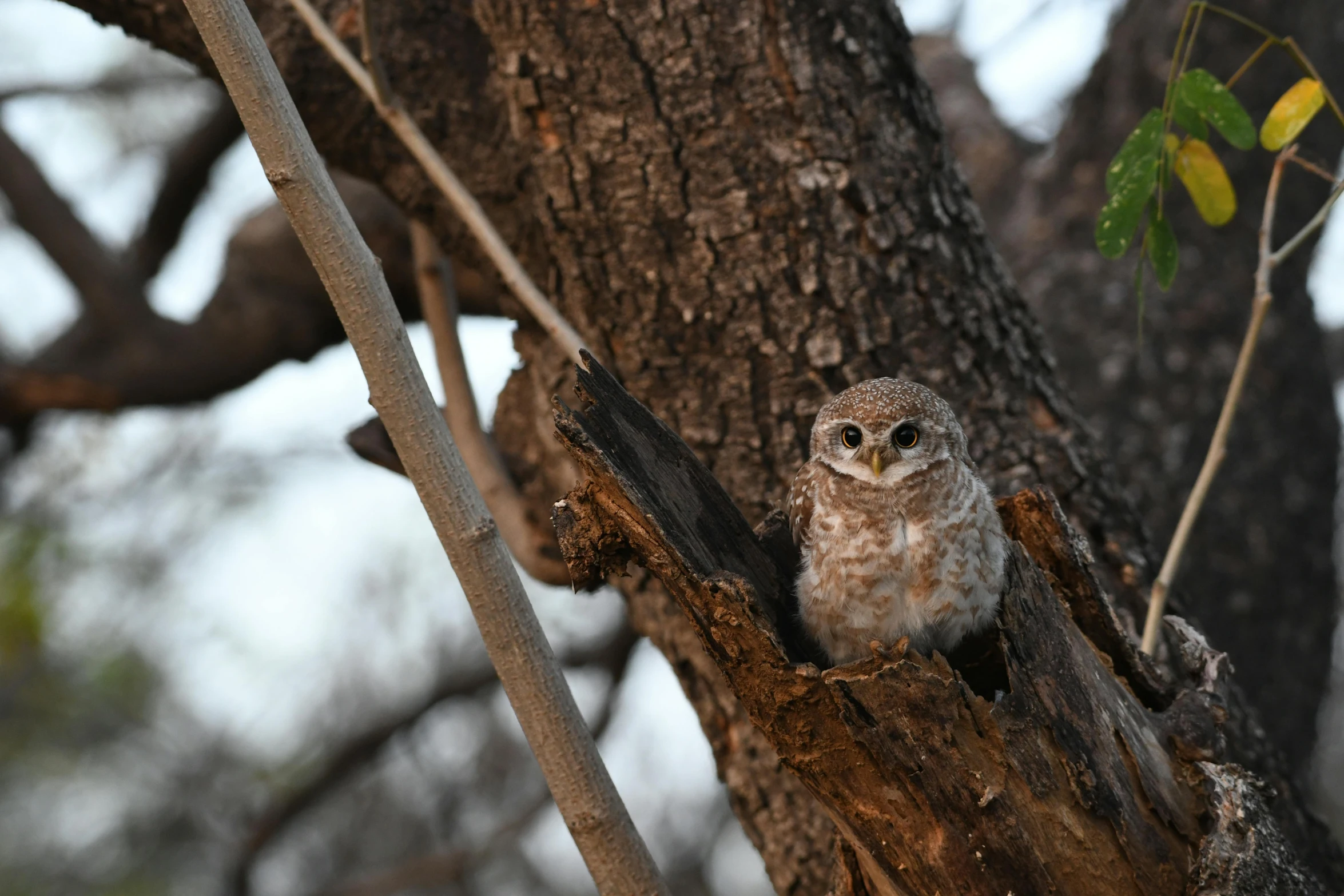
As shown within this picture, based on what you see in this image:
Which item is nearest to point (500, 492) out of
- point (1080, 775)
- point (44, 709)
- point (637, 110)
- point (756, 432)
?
point (756, 432)

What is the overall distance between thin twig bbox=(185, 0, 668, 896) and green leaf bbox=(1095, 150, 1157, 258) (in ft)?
4.45

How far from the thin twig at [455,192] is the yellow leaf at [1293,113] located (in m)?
1.49

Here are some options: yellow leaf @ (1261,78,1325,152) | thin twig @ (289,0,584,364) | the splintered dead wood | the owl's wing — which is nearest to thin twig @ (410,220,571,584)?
thin twig @ (289,0,584,364)

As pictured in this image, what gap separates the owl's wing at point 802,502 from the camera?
88.7 inches

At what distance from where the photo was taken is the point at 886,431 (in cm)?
219

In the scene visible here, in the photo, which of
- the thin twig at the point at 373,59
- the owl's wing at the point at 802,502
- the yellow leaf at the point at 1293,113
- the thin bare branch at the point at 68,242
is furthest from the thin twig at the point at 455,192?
the thin bare branch at the point at 68,242

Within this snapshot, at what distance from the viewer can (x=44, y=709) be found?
665cm

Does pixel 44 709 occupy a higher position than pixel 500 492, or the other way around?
pixel 44 709

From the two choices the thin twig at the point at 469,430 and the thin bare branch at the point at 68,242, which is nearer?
the thin twig at the point at 469,430

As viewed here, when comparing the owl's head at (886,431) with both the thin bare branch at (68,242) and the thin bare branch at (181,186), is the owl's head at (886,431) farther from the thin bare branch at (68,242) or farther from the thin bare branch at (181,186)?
the thin bare branch at (181,186)

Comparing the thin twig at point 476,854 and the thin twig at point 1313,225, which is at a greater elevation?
the thin twig at point 476,854

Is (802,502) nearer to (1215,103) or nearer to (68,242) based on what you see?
(1215,103)

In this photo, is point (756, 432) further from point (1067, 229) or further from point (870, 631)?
point (1067, 229)

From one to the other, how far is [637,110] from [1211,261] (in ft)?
8.85
